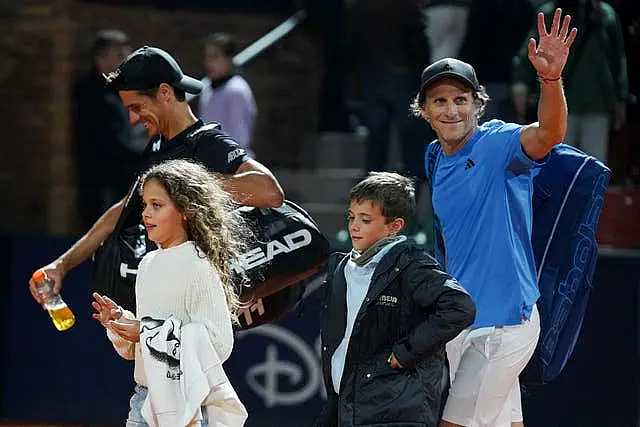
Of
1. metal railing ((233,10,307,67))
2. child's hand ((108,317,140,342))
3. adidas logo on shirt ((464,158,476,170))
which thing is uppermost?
metal railing ((233,10,307,67))

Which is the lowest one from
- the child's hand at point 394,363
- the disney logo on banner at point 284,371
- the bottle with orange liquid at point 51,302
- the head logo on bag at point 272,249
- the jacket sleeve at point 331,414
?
the disney logo on banner at point 284,371

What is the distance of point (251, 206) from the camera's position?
509 cm

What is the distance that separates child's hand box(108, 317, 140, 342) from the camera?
4240 millimetres

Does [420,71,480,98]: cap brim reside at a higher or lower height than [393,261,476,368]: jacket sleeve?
higher

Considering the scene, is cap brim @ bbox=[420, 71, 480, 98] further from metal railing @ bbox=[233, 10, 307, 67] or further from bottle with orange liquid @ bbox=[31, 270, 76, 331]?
metal railing @ bbox=[233, 10, 307, 67]

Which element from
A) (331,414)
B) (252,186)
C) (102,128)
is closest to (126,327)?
(331,414)

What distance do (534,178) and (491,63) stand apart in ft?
13.3

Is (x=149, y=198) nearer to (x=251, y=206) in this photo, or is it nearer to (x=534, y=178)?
(x=251, y=206)

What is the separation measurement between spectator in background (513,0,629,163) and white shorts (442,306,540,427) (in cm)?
397

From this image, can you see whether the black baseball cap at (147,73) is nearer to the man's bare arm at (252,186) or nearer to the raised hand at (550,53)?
the man's bare arm at (252,186)

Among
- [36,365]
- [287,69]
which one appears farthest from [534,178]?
[287,69]

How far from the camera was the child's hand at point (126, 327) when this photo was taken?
4240 mm

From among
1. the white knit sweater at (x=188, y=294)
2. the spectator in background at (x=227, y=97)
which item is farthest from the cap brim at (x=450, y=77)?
the spectator in background at (x=227, y=97)

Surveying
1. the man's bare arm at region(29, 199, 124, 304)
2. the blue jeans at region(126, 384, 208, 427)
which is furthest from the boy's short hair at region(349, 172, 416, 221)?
the man's bare arm at region(29, 199, 124, 304)
